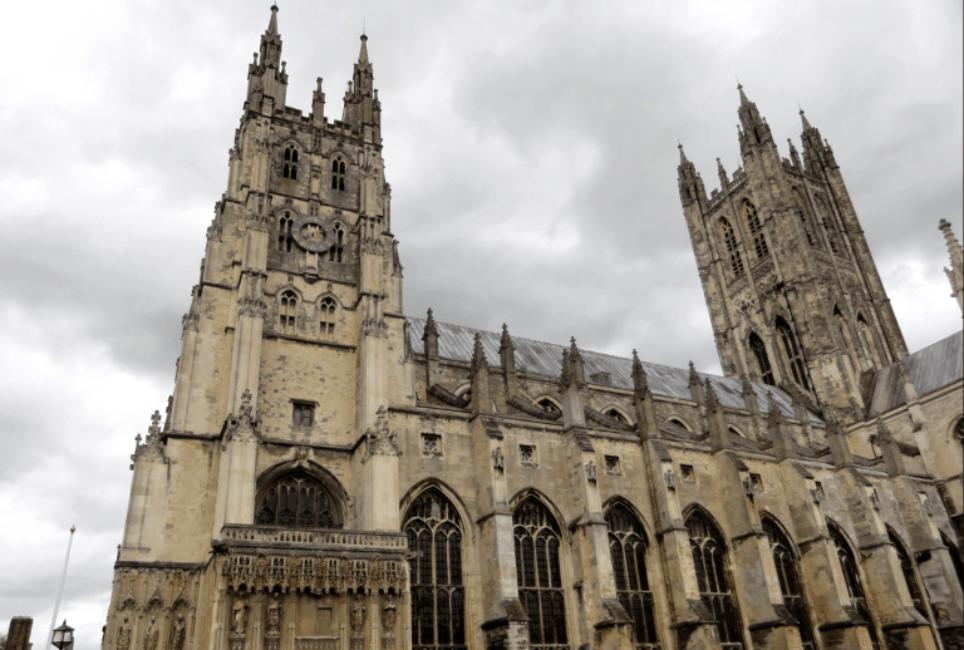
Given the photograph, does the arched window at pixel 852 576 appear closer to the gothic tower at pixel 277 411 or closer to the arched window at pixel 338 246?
the gothic tower at pixel 277 411

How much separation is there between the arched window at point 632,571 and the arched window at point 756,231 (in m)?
35.9

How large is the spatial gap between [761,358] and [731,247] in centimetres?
1043

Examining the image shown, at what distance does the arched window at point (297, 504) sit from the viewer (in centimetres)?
2367

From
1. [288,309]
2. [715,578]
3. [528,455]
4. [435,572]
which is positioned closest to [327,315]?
[288,309]

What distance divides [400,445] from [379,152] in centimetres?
1528

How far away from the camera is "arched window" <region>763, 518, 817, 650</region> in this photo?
29.5 m

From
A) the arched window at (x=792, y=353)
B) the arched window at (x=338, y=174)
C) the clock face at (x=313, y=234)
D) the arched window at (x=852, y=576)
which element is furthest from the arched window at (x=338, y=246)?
the arched window at (x=792, y=353)

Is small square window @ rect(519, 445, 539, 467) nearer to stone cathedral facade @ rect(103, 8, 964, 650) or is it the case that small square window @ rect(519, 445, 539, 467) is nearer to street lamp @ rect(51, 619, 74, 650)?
stone cathedral facade @ rect(103, 8, 964, 650)

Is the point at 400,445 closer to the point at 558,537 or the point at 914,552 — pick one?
the point at 558,537

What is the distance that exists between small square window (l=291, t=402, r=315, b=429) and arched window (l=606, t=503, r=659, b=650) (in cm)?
1191

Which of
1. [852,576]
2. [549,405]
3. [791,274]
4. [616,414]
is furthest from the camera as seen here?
[791,274]

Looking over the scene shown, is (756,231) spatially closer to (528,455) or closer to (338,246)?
(528,455)

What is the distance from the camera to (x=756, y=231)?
59.1 m

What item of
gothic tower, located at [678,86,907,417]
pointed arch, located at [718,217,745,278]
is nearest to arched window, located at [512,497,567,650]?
gothic tower, located at [678,86,907,417]
